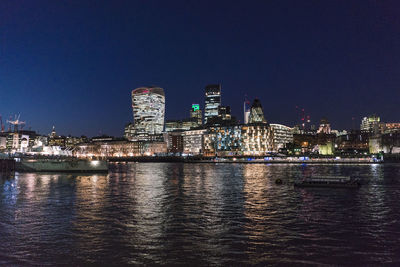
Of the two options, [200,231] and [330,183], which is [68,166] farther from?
[200,231]

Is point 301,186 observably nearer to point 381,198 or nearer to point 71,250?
point 381,198

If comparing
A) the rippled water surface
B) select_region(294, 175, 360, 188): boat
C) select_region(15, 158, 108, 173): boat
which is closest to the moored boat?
select_region(15, 158, 108, 173): boat

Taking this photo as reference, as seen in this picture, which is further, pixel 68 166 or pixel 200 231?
pixel 68 166

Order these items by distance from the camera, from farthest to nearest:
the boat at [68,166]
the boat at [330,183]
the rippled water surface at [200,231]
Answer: the boat at [68,166] → the boat at [330,183] → the rippled water surface at [200,231]

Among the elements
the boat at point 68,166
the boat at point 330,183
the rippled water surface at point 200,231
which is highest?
the boat at point 68,166

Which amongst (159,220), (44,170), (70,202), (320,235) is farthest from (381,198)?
(44,170)

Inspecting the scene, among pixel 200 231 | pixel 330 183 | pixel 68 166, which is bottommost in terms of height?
pixel 200 231

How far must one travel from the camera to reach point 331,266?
1494 centimetres

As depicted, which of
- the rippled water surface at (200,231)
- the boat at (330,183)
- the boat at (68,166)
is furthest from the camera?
the boat at (68,166)

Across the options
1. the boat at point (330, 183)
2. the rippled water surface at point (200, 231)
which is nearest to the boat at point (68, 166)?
the rippled water surface at point (200, 231)

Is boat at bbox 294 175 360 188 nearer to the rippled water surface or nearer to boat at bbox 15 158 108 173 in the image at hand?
the rippled water surface

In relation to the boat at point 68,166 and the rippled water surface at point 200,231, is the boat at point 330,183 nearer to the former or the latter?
the rippled water surface at point 200,231

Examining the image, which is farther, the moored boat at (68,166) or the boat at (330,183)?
the moored boat at (68,166)

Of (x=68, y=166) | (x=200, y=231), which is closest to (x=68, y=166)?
(x=68, y=166)
